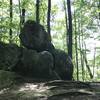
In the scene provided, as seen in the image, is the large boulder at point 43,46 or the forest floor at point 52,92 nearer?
the forest floor at point 52,92

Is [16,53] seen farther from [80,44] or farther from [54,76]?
[80,44]

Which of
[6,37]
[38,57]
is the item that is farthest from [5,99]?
[6,37]

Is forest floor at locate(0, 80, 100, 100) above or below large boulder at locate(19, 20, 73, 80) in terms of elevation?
below

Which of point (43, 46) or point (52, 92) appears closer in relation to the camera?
point (52, 92)

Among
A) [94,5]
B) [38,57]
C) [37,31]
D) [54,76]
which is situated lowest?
[54,76]

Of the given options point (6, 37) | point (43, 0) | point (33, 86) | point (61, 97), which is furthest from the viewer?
point (43, 0)

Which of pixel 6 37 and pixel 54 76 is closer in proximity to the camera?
pixel 54 76

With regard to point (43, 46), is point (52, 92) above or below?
below

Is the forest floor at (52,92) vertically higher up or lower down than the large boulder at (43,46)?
lower down

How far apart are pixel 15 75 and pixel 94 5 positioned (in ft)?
53.6

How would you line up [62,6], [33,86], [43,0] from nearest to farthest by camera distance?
[33,86] → [43,0] → [62,6]

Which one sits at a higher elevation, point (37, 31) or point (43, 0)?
point (43, 0)

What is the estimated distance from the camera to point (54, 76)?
16109 millimetres

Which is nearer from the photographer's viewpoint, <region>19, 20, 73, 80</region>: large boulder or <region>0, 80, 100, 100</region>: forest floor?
<region>0, 80, 100, 100</region>: forest floor
